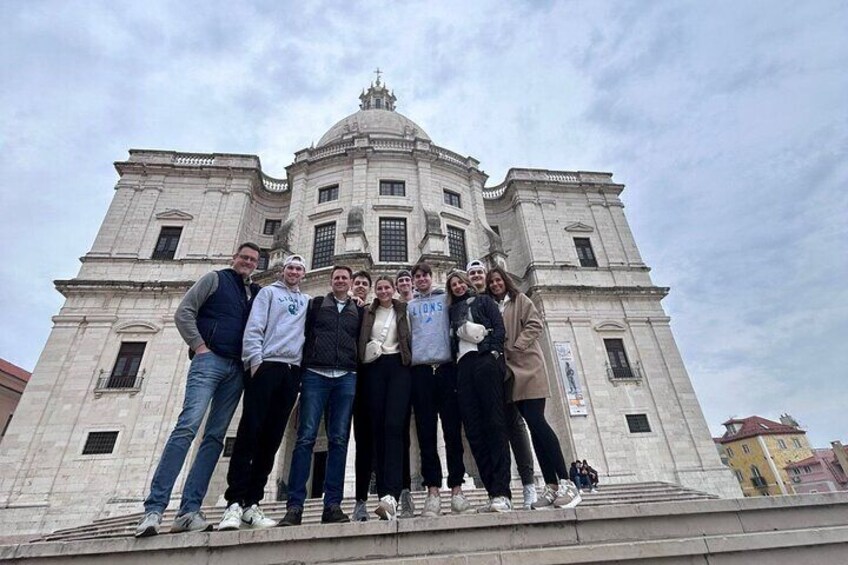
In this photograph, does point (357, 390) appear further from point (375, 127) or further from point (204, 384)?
point (375, 127)

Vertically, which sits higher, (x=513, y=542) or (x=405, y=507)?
(x=405, y=507)

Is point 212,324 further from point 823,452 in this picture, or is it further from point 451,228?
point 823,452

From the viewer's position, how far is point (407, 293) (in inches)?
211

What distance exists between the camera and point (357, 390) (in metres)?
4.57

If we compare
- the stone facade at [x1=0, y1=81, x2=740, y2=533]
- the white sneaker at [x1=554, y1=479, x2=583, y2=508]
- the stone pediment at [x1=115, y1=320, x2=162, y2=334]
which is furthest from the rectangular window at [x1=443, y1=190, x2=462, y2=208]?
the white sneaker at [x1=554, y1=479, x2=583, y2=508]

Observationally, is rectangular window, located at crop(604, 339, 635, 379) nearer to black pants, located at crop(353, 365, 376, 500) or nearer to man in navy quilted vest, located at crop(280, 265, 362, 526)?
black pants, located at crop(353, 365, 376, 500)

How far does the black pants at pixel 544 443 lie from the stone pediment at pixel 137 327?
17.7 metres

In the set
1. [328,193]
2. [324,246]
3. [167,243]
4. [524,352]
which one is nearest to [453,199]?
[328,193]

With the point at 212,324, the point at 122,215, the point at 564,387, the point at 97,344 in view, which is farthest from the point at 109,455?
the point at 564,387

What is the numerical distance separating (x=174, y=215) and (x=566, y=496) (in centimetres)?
2220

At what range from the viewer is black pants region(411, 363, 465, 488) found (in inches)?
171

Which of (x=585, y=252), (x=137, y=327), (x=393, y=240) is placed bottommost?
(x=137, y=327)

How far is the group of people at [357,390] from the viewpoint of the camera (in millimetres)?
3886

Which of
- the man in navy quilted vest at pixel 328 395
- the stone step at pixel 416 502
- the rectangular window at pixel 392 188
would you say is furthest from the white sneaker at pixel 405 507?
the rectangular window at pixel 392 188
